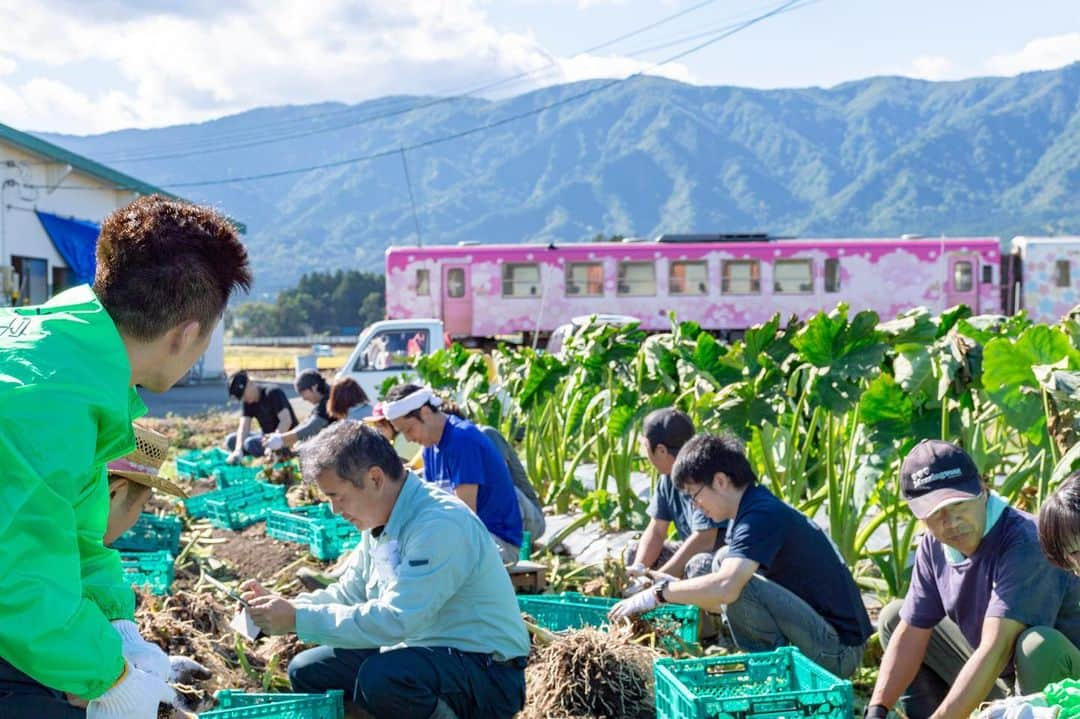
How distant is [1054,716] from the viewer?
8.86ft

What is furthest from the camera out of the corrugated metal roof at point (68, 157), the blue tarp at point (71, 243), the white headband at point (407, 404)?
the blue tarp at point (71, 243)

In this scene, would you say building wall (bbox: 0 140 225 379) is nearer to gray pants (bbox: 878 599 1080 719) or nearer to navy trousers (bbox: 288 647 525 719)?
navy trousers (bbox: 288 647 525 719)

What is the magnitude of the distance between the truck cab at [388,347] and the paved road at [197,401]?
9.47ft

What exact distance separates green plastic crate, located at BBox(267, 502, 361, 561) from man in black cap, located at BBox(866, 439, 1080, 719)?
11.5ft

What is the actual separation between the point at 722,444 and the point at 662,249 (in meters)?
21.0

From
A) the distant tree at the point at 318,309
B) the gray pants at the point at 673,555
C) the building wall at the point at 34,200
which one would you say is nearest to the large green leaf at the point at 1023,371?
the gray pants at the point at 673,555

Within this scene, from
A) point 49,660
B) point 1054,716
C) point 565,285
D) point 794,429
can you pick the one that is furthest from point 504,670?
point 565,285

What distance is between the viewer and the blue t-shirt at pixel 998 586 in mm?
3676

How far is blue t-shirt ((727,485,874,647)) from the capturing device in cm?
458

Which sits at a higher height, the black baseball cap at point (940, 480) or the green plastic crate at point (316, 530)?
the black baseball cap at point (940, 480)

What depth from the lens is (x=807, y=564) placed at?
4680mm

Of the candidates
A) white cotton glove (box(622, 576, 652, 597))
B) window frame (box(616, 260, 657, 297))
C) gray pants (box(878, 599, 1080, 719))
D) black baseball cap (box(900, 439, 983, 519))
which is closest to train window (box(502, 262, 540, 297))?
window frame (box(616, 260, 657, 297))

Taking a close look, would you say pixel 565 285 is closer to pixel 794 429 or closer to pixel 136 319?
pixel 794 429

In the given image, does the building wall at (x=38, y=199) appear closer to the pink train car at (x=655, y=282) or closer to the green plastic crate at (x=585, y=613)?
the pink train car at (x=655, y=282)
